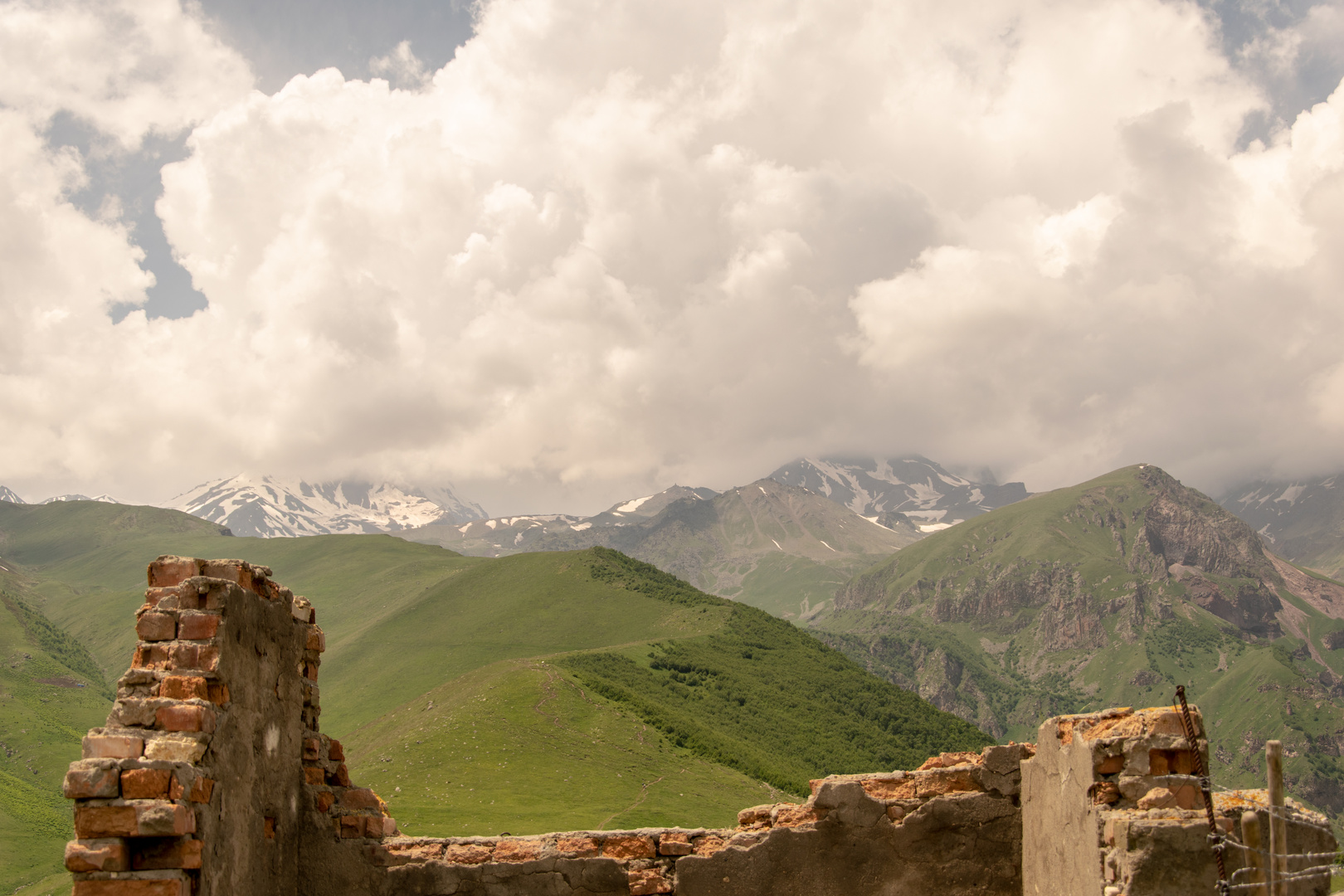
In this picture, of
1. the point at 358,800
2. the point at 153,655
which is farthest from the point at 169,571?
the point at 358,800

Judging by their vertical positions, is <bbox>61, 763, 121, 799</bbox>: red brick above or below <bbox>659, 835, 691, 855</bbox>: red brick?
above

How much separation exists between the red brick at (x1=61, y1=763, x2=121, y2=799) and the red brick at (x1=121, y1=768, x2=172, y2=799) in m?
0.08

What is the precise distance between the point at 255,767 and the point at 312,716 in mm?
1761

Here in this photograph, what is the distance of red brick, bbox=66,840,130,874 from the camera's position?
7336 millimetres

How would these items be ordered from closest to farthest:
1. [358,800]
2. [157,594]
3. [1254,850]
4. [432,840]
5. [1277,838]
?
[1277,838], [1254,850], [157,594], [432,840], [358,800]

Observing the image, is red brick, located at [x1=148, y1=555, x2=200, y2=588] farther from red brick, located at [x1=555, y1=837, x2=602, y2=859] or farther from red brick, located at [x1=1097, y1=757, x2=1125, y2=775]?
red brick, located at [x1=1097, y1=757, x2=1125, y2=775]

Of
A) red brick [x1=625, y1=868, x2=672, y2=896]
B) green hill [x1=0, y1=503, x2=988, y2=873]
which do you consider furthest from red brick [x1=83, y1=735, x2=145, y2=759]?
green hill [x1=0, y1=503, x2=988, y2=873]

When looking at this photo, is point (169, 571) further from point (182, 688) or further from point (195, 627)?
point (182, 688)

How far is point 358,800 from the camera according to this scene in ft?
34.8

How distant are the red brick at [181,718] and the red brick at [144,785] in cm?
49

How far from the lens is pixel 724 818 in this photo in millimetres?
47250

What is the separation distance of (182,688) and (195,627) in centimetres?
55

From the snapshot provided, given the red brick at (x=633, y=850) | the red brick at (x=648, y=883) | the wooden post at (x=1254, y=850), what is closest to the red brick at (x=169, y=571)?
the red brick at (x=633, y=850)

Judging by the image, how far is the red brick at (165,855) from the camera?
7484 mm
